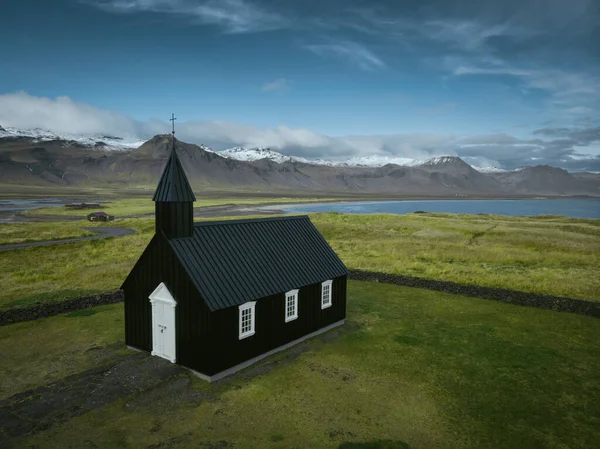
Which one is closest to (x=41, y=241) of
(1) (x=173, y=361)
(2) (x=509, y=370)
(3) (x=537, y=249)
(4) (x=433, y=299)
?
(1) (x=173, y=361)

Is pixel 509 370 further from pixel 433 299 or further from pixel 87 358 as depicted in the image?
pixel 87 358

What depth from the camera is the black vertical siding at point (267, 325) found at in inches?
688

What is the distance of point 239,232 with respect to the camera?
21500mm

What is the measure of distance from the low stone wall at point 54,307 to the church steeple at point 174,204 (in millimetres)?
13079

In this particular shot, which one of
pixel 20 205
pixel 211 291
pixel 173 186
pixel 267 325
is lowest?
pixel 20 205

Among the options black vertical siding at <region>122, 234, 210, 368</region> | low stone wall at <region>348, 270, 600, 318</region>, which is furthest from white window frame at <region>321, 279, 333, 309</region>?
low stone wall at <region>348, 270, 600, 318</region>

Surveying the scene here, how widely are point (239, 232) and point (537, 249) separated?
4752 centimetres

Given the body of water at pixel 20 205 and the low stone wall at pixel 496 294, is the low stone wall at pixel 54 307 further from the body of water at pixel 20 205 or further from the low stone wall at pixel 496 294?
the body of water at pixel 20 205

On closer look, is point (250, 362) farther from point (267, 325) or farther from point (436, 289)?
point (436, 289)

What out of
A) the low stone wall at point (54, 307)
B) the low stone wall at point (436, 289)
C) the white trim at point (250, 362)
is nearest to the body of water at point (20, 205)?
the low stone wall at point (54, 307)

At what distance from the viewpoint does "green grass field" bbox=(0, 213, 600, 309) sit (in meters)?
34.1

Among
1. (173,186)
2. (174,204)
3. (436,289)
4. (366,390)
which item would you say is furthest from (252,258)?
(436,289)

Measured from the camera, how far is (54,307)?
2611 centimetres

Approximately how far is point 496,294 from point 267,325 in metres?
20.7
